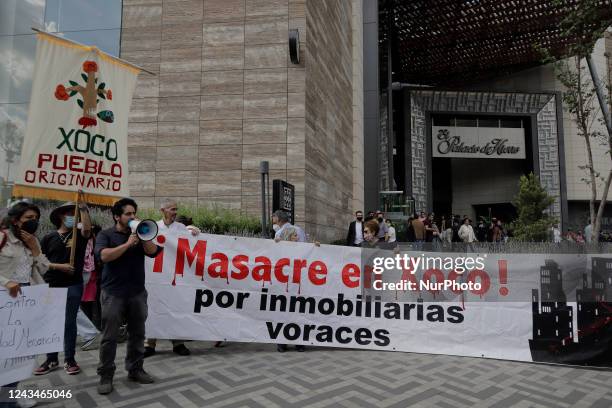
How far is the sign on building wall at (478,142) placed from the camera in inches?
1398

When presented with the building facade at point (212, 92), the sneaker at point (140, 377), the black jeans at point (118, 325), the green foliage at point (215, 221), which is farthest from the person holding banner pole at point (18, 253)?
the building facade at point (212, 92)

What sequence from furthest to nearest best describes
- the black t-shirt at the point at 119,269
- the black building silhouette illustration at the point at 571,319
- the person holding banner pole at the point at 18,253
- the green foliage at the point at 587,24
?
the green foliage at the point at 587,24 → the black building silhouette illustration at the point at 571,319 → the black t-shirt at the point at 119,269 → the person holding banner pole at the point at 18,253

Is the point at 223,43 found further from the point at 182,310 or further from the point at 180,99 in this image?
the point at 182,310

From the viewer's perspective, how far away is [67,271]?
15.5ft

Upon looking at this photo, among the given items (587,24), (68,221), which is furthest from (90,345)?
(587,24)

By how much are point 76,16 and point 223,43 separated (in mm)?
4909

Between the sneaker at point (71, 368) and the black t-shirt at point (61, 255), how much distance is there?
87 centimetres

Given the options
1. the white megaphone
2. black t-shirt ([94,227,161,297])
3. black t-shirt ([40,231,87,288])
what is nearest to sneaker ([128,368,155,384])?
black t-shirt ([94,227,161,297])

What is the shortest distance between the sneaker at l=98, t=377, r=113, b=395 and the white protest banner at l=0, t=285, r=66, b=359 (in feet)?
1.78

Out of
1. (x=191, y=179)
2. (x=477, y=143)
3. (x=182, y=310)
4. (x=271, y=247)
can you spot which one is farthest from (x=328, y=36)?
(x=477, y=143)

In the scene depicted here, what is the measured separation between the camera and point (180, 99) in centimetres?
1230

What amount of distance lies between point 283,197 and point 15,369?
691 centimetres

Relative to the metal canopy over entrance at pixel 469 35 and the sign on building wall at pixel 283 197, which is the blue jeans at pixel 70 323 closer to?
the sign on building wall at pixel 283 197

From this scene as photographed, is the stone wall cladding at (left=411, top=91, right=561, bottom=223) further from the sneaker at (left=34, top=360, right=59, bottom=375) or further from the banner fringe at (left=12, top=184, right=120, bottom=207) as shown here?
the sneaker at (left=34, top=360, right=59, bottom=375)
